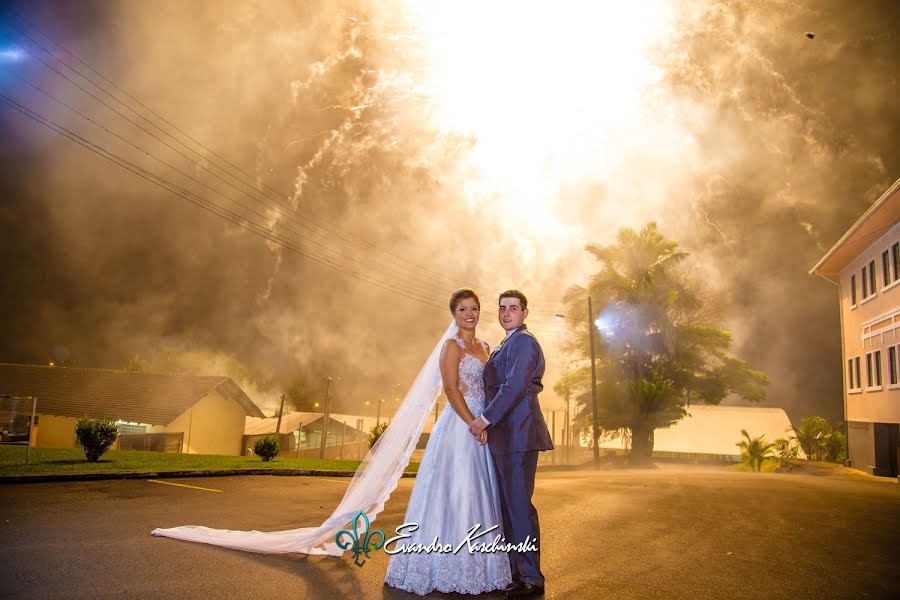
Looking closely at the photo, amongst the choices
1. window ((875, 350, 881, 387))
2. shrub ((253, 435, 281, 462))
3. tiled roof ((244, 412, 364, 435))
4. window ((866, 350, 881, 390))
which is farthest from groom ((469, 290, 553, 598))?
tiled roof ((244, 412, 364, 435))

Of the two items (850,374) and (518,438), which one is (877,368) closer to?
(850,374)

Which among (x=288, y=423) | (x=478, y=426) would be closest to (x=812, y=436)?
(x=288, y=423)

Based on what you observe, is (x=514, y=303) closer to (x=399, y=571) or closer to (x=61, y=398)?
(x=399, y=571)

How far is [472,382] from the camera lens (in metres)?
5.77

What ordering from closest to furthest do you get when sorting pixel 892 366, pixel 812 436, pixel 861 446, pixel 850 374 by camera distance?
pixel 892 366, pixel 861 446, pixel 850 374, pixel 812 436

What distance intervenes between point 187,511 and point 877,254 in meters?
29.4

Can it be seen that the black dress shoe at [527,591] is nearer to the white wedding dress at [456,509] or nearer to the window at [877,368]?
the white wedding dress at [456,509]

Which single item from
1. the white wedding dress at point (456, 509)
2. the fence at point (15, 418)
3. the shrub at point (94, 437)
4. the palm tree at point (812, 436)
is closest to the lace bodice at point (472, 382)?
the white wedding dress at point (456, 509)

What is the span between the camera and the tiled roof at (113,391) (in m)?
39.8

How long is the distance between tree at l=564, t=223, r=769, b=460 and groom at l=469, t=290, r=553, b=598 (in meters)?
35.4

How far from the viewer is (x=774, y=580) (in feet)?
18.5

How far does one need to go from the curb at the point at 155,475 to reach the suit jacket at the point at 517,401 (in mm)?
9349

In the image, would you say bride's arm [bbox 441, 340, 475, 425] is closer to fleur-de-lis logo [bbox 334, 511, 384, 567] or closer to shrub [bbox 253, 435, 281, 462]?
fleur-de-lis logo [bbox 334, 511, 384, 567]

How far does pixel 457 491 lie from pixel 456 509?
154 millimetres
